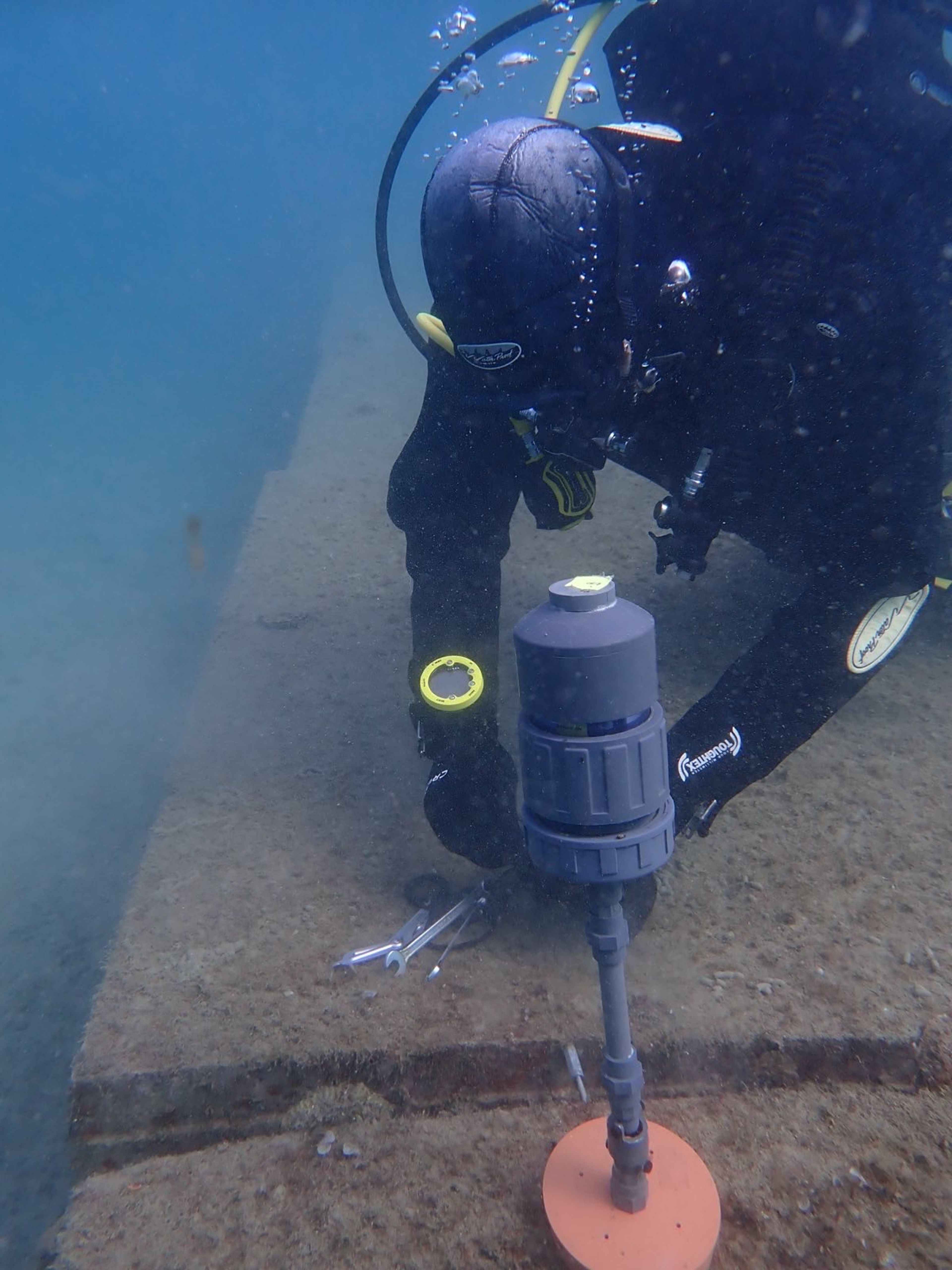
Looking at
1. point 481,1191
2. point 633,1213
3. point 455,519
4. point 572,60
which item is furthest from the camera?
point 572,60

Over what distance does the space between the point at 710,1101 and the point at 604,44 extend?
281cm

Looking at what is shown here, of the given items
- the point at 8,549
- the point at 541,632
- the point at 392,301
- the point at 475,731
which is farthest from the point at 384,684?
the point at 8,549

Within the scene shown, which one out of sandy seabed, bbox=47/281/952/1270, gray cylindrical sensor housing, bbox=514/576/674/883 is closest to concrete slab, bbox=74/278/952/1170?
sandy seabed, bbox=47/281/952/1270

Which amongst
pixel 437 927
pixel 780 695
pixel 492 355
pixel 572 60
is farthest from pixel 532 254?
pixel 437 927

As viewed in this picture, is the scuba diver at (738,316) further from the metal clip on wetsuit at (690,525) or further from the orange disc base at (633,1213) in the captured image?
the orange disc base at (633,1213)

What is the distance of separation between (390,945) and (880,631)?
1.53 metres

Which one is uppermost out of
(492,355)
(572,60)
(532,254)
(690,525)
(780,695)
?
(572,60)

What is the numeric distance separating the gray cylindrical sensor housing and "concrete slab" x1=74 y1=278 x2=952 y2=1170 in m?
0.86

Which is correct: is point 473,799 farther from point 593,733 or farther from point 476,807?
point 593,733

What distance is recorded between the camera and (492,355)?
1611mm

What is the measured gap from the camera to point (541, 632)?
0.99m

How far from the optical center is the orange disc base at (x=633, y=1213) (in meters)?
1.17

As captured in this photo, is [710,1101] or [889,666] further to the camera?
[889,666]

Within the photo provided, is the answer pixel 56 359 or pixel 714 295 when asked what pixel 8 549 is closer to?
pixel 714 295
